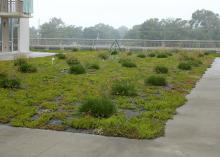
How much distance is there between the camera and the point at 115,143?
17.9ft

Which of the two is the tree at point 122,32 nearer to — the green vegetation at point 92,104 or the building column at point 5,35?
the building column at point 5,35

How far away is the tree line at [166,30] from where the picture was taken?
4403 cm

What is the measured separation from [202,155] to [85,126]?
2.03 metres

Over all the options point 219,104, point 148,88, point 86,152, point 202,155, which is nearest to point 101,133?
point 86,152

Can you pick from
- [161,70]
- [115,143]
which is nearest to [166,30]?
[161,70]

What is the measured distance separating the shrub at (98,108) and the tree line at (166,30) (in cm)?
3647

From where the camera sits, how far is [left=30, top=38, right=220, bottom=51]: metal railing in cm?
3697

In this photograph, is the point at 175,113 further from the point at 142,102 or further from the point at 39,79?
the point at 39,79

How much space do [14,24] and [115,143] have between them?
25.9 m

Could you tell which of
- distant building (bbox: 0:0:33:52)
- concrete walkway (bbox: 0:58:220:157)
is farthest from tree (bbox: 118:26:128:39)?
concrete walkway (bbox: 0:58:220:157)

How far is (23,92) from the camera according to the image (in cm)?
936

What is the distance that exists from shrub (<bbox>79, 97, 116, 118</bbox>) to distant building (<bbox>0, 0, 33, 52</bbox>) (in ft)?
70.0

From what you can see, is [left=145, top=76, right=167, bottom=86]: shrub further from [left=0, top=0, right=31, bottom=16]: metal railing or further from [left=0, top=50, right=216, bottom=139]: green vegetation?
[left=0, top=0, right=31, bottom=16]: metal railing

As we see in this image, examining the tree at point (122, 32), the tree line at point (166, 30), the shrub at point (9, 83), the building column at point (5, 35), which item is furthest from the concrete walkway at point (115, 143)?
the tree at point (122, 32)
